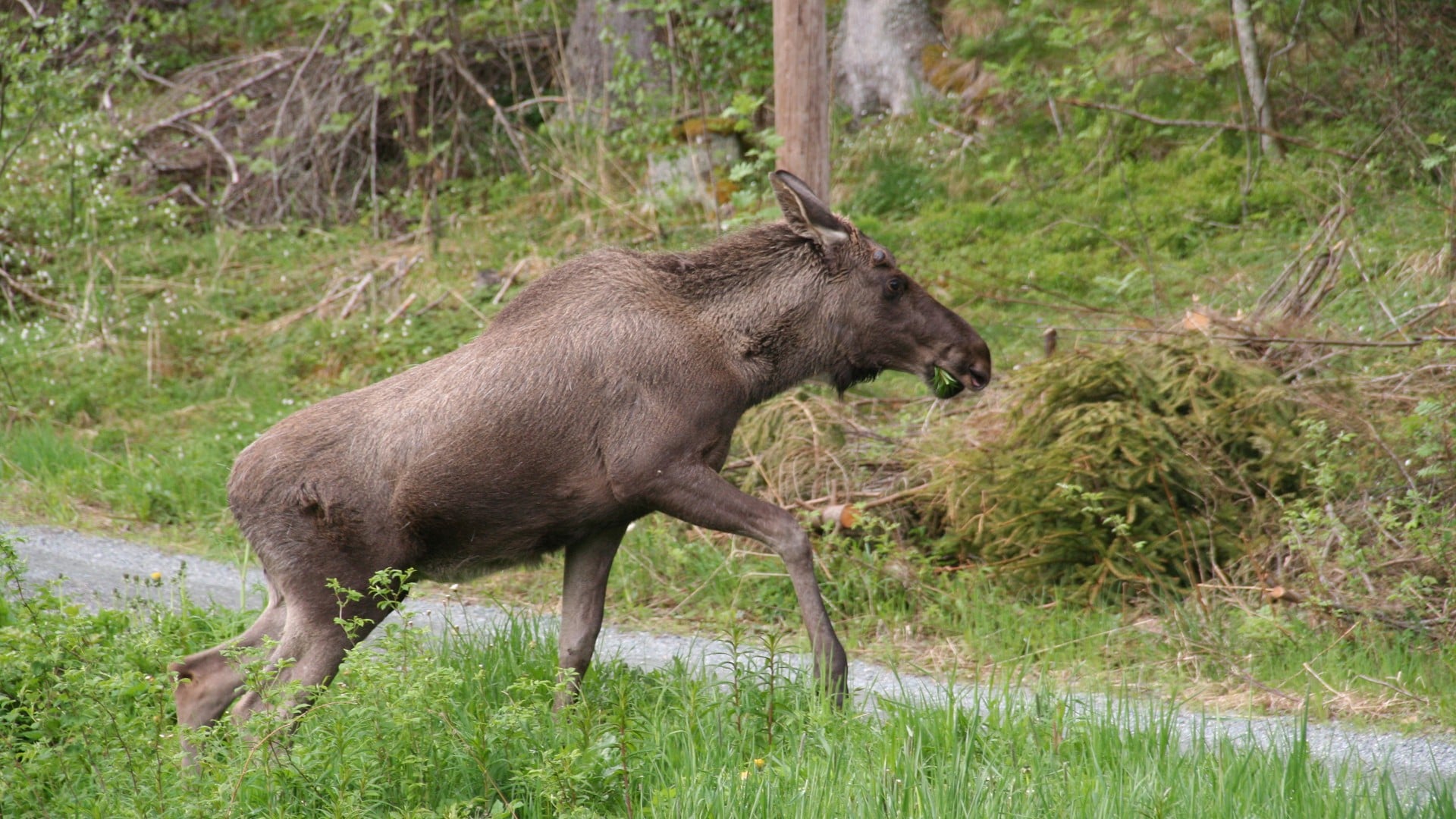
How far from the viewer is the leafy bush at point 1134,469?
738 cm

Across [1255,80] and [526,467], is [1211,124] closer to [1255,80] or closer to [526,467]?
[1255,80]

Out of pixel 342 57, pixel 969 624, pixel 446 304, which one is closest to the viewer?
pixel 969 624

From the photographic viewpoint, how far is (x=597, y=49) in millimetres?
15297

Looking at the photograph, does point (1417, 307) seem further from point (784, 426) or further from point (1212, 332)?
point (784, 426)

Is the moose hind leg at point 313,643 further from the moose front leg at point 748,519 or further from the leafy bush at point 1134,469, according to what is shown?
the leafy bush at point 1134,469

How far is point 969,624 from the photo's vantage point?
7.23 meters

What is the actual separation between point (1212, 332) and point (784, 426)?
2.76m

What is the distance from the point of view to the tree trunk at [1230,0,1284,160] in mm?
12000

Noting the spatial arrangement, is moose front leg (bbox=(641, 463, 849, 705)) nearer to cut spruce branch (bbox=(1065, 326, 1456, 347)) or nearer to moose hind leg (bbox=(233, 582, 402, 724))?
moose hind leg (bbox=(233, 582, 402, 724))

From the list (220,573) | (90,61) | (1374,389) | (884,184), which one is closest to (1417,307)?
(1374,389)

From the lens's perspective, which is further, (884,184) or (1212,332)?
(884,184)

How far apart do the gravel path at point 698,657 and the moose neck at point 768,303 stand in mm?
1268

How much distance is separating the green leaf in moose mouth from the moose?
0.76 metres

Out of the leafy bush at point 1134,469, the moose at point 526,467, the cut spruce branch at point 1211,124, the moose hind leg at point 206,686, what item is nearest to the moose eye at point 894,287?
the moose at point 526,467
